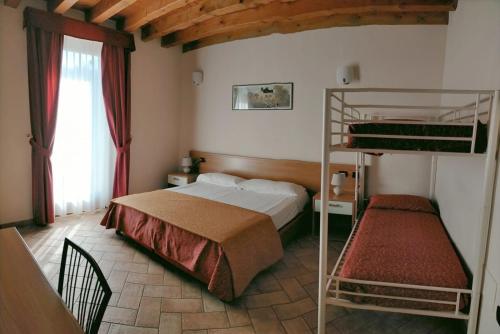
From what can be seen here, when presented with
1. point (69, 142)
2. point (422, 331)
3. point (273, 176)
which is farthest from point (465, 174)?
point (69, 142)

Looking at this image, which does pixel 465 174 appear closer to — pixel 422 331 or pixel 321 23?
pixel 422 331

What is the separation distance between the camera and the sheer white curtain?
11.5ft

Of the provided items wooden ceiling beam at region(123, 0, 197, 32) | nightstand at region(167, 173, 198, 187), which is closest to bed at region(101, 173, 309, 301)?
nightstand at region(167, 173, 198, 187)

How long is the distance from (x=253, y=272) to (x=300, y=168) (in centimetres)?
174

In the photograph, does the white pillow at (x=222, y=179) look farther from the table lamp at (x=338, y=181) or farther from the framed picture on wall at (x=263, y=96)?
the table lamp at (x=338, y=181)

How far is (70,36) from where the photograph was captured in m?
3.43

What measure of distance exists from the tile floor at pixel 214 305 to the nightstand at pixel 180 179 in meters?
1.60

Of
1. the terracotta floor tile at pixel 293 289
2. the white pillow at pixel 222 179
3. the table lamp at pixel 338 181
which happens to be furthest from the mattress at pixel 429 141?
the white pillow at pixel 222 179

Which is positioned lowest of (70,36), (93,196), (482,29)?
(93,196)

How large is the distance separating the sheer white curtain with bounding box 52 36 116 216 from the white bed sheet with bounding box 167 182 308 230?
3.89 feet

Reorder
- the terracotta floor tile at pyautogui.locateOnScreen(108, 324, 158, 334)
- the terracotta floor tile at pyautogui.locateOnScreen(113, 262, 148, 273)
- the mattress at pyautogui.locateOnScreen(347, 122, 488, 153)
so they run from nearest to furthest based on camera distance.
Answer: the mattress at pyautogui.locateOnScreen(347, 122, 488, 153)
the terracotta floor tile at pyautogui.locateOnScreen(108, 324, 158, 334)
the terracotta floor tile at pyautogui.locateOnScreen(113, 262, 148, 273)

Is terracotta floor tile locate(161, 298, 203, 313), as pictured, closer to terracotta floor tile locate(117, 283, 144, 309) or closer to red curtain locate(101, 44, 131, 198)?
terracotta floor tile locate(117, 283, 144, 309)

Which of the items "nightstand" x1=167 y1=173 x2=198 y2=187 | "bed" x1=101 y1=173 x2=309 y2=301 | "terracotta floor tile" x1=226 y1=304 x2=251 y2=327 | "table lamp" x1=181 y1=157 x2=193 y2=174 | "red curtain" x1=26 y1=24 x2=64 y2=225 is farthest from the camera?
"table lamp" x1=181 y1=157 x2=193 y2=174

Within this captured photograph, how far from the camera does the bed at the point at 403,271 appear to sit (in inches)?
57.7
